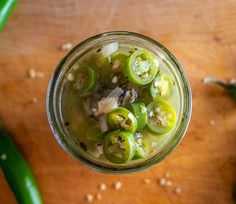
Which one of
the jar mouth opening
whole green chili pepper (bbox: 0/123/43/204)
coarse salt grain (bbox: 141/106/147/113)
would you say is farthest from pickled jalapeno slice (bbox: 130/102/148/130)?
whole green chili pepper (bbox: 0/123/43/204)

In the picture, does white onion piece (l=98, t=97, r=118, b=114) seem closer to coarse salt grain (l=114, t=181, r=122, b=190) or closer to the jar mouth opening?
the jar mouth opening

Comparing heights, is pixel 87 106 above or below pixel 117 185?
above

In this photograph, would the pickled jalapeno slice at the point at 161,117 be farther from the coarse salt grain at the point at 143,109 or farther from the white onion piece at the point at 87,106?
the white onion piece at the point at 87,106

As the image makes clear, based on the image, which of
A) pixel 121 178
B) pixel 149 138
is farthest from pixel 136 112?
pixel 121 178

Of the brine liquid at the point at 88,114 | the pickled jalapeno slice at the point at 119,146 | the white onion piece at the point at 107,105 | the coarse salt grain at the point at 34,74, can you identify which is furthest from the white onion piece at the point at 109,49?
the coarse salt grain at the point at 34,74

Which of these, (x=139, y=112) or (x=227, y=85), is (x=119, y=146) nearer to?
(x=139, y=112)

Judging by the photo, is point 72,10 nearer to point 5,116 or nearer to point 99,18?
point 99,18

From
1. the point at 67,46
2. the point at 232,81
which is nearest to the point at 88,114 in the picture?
the point at 67,46
